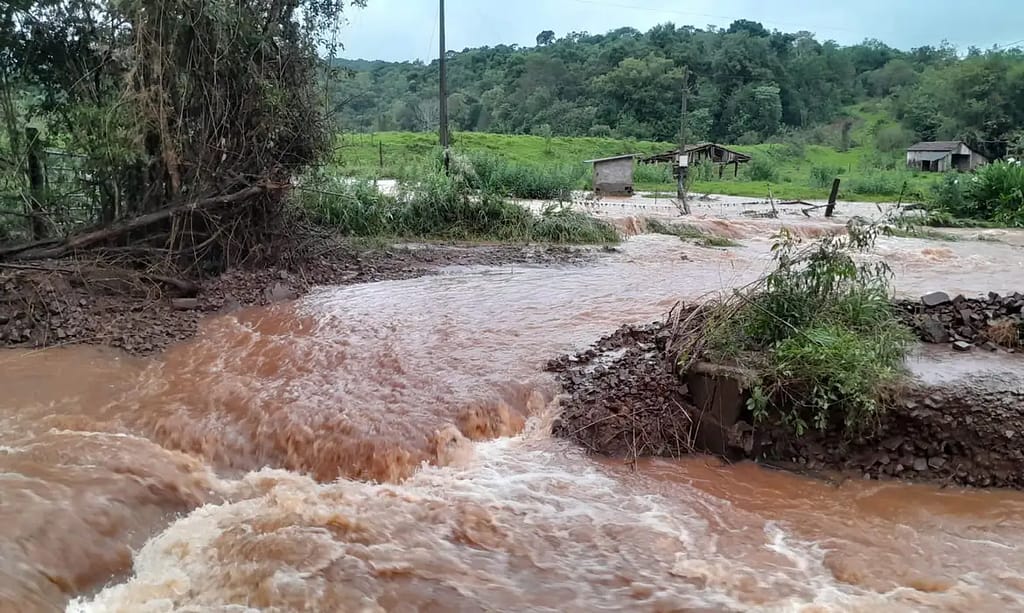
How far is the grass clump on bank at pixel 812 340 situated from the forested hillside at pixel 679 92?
39779mm

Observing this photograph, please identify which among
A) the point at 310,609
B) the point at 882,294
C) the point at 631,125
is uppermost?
the point at 631,125

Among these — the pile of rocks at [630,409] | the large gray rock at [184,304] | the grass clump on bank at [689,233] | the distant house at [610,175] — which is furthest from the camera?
the distant house at [610,175]

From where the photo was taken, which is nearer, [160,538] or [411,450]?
[160,538]

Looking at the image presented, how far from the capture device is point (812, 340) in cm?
562

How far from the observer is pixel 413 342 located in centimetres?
830

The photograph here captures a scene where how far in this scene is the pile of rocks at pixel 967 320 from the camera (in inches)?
252

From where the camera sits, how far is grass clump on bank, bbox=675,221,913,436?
5402 millimetres

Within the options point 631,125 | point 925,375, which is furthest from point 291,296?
point 631,125

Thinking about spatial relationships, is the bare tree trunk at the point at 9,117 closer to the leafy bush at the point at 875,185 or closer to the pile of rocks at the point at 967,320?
the pile of rocks at the point at 967,320

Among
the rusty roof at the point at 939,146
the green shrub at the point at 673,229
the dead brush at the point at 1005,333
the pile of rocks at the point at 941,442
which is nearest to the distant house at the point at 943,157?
the rusty roof at the point at 939,146

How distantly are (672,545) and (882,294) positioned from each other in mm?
3264

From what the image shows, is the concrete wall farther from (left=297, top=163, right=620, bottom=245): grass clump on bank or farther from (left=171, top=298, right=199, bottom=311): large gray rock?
(left=171, top=298, right=199, bottom=311): large gray rock

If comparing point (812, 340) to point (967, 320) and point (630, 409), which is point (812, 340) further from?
point (967, 320)

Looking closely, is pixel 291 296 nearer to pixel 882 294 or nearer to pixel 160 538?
pixel 160 538
